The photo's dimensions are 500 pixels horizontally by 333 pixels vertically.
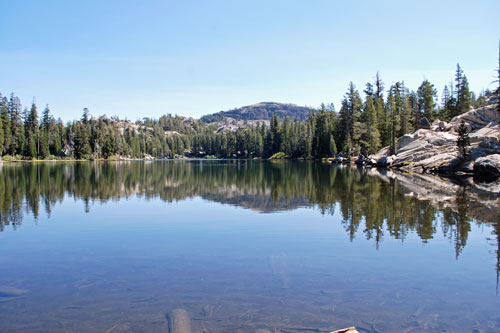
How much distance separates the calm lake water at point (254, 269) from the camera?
25.2 feet

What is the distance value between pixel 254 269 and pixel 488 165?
4243cm

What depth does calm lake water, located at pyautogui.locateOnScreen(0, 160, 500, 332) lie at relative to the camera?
7.69 meters

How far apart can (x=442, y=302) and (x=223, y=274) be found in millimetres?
5875

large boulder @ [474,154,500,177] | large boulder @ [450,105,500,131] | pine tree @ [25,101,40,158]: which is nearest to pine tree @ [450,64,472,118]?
large boulder @ [450,105,500,131]

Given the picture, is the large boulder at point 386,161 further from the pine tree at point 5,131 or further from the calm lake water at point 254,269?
the pine tree at point 5,131

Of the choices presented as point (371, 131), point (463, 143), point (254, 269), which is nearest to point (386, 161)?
point (371, 131)

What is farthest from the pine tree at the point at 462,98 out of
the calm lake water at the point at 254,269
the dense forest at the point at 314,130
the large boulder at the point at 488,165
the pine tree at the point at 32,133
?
the pine tree at the point at 32,133

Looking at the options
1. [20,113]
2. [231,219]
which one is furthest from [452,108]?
[20,113]

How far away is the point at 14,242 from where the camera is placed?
14.6 meters

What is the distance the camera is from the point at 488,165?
41.9 metres

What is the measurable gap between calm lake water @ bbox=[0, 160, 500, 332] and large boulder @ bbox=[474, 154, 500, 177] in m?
23.4

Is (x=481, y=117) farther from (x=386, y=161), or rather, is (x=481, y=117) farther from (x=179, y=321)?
(x=179, y=321)

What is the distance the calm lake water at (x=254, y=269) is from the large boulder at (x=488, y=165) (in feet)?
76.7

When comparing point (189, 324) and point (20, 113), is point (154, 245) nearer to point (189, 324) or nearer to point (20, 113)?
point (189, 324)
